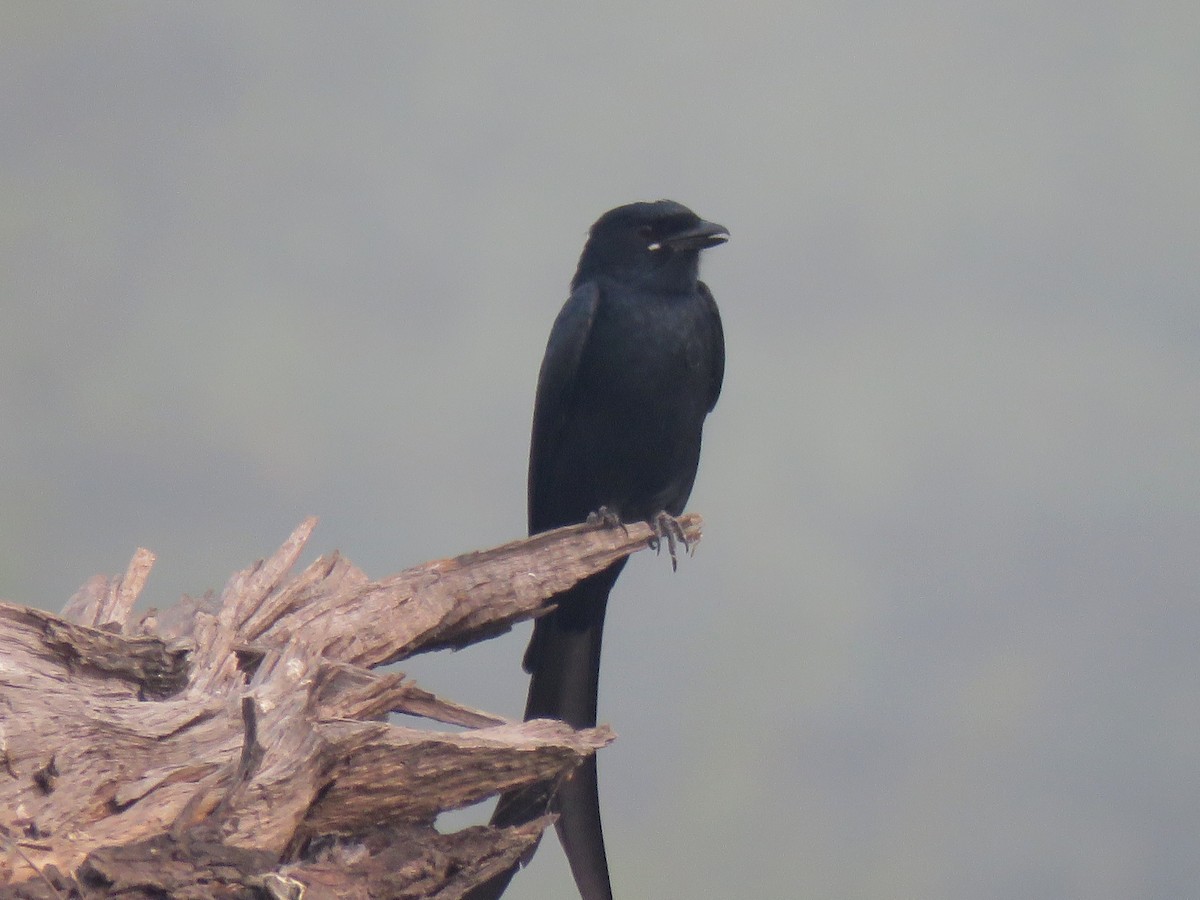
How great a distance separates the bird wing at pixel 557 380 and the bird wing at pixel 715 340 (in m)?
0.56

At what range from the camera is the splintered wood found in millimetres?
3348

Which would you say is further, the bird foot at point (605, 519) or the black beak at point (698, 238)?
the black beak at point (698, 238)

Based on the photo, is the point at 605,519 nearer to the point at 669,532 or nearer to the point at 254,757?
the point at 669,532

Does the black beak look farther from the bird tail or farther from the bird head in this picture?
the bird tail

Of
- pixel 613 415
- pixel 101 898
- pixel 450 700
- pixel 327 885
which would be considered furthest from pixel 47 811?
pixel 613 415

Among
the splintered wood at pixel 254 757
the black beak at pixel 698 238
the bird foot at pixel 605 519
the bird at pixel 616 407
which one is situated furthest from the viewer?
the black beak at pixel 698 238

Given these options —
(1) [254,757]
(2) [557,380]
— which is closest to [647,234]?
(2) [557,380]

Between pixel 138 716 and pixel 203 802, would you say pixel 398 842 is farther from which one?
pixel 138 716

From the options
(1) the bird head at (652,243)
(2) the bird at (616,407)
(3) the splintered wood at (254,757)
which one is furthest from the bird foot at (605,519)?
(1) the bird head at (652,243)

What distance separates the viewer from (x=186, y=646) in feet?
13.7

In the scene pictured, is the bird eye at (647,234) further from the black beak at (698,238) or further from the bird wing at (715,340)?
the bird wing at (715,340)

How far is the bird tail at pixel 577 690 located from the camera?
216 inches

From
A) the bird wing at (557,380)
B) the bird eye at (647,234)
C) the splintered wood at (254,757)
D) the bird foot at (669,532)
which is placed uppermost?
the bird eye at (647,234)

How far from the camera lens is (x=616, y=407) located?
6012mm
